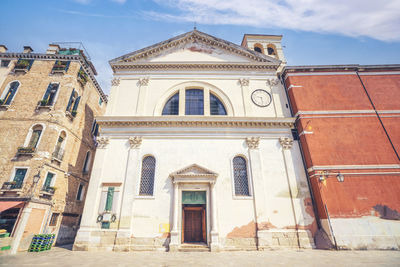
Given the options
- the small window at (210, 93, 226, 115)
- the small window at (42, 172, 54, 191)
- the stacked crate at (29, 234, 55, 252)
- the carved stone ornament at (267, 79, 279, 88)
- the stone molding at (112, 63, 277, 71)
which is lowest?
the stacked crate at (29, 234, 55, 252)

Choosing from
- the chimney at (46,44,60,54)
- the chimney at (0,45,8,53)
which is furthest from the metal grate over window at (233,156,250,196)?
the chimney at (0,45,8,53)

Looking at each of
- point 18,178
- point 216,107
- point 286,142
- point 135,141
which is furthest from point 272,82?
point 18,178

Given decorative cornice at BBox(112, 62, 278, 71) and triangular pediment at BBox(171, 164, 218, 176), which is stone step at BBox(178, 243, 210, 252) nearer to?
triangular pediment at BBox(171, 164, 218, 176)

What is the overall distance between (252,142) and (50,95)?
16448mm

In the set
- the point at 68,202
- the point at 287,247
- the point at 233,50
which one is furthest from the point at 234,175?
the point at 68,202

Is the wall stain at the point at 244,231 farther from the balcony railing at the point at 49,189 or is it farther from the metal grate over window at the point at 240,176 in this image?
the balcony railing at the point at 49,189

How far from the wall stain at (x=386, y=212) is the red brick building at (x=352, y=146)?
0.03 m

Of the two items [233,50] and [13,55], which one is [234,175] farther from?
[13,55]

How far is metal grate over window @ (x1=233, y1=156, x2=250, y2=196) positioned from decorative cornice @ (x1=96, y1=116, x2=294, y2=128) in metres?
2.71

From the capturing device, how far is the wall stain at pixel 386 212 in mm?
10953

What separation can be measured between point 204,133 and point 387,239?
491 inches

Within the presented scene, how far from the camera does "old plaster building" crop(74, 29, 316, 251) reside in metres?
11.3

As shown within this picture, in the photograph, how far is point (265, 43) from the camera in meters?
24.0

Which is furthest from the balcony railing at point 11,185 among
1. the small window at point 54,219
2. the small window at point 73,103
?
the small window at point 73,103
